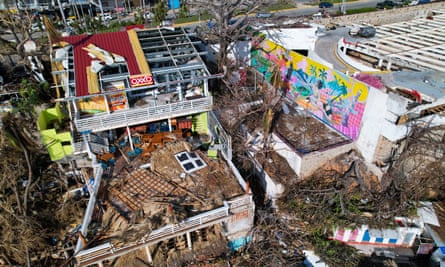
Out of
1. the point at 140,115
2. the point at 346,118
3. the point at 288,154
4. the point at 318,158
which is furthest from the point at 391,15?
the point at 140,115

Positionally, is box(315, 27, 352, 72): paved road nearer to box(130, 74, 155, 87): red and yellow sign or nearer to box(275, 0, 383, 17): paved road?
box(275, 0, 383, 17): paved road

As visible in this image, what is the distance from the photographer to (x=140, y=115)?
1953 cm

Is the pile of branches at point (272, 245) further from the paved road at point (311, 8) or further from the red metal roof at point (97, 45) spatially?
the paved road at point (311, 8)

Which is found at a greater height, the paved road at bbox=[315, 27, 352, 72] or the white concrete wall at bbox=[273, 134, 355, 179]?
the paved road at bbox=[315, 27, 352, 72]

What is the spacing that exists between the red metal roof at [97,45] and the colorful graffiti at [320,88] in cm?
1276

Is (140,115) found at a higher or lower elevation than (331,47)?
lower

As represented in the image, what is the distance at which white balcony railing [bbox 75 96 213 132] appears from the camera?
61.3 ft

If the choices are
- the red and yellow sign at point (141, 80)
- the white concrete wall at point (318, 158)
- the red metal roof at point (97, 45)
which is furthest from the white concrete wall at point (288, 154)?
the red metal roof at point (97, 45)

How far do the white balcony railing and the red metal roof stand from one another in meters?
1.89

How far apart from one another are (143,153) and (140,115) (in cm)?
255

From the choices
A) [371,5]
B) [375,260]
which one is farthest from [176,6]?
[375,260]

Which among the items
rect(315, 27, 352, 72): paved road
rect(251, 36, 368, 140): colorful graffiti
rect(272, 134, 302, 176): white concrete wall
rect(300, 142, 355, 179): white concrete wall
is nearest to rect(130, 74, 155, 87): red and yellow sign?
rect(272, 134, 302, 176): white concrete wall

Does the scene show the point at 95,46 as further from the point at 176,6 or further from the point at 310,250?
the point at 176,6

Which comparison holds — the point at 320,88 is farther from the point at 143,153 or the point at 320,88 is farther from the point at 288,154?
the point at 143,153
